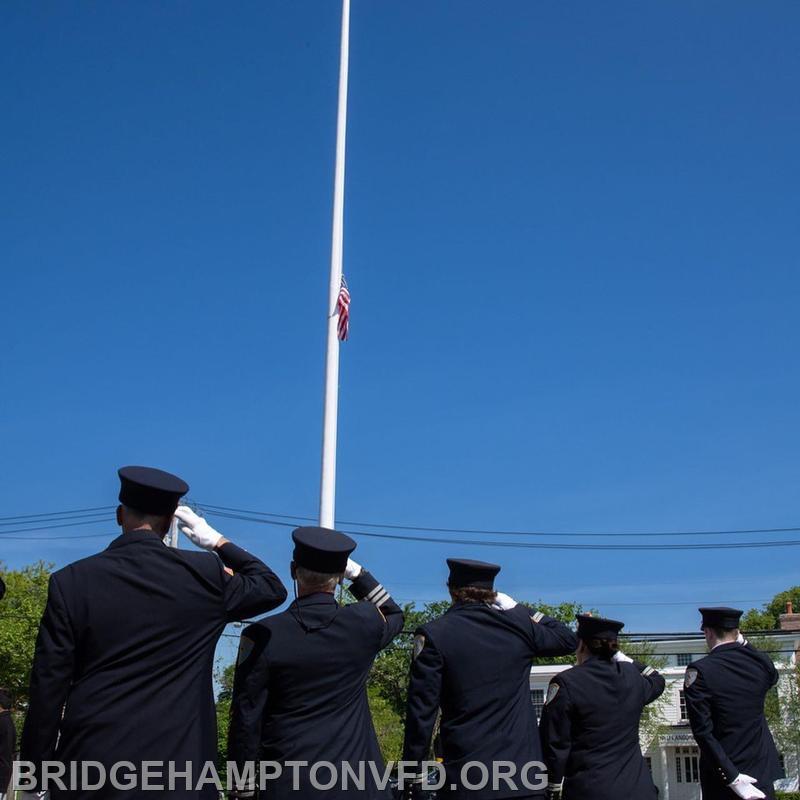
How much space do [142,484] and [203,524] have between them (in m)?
0.43

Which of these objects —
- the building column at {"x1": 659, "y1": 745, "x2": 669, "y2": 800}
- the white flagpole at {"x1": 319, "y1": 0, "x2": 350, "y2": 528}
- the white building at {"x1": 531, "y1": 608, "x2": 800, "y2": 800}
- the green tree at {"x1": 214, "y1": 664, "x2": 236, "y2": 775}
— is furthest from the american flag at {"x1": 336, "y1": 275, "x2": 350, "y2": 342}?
the building column at {"x1": 659, "y1": 745, "x2": 669, "y2": 800}

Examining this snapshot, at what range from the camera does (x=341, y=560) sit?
18.1 feet

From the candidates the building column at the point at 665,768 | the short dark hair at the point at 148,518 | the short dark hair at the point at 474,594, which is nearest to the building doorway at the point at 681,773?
the building column at the point at 665,768

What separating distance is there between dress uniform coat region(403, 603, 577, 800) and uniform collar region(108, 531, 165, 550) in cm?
219

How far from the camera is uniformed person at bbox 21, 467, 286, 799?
4312mm

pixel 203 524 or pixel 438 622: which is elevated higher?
pixel 203 524

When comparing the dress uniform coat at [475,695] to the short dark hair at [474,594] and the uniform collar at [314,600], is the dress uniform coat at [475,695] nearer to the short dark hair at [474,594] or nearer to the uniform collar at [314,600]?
the short dark hair at [474,594]

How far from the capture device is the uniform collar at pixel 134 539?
467 centimetres

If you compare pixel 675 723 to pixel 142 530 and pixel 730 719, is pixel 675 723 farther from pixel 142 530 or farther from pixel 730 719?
pixel 142 530

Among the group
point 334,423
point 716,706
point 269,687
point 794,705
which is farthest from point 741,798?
point 794,705

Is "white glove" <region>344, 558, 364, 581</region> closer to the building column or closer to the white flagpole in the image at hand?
the white flagpole

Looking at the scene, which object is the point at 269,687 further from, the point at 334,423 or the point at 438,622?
the point at 334,423

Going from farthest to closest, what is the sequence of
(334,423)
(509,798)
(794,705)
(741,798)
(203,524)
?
(794,705), (334,423), (741,798), (509,798), (203,524)

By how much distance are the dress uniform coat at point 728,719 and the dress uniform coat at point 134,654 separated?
470cm
